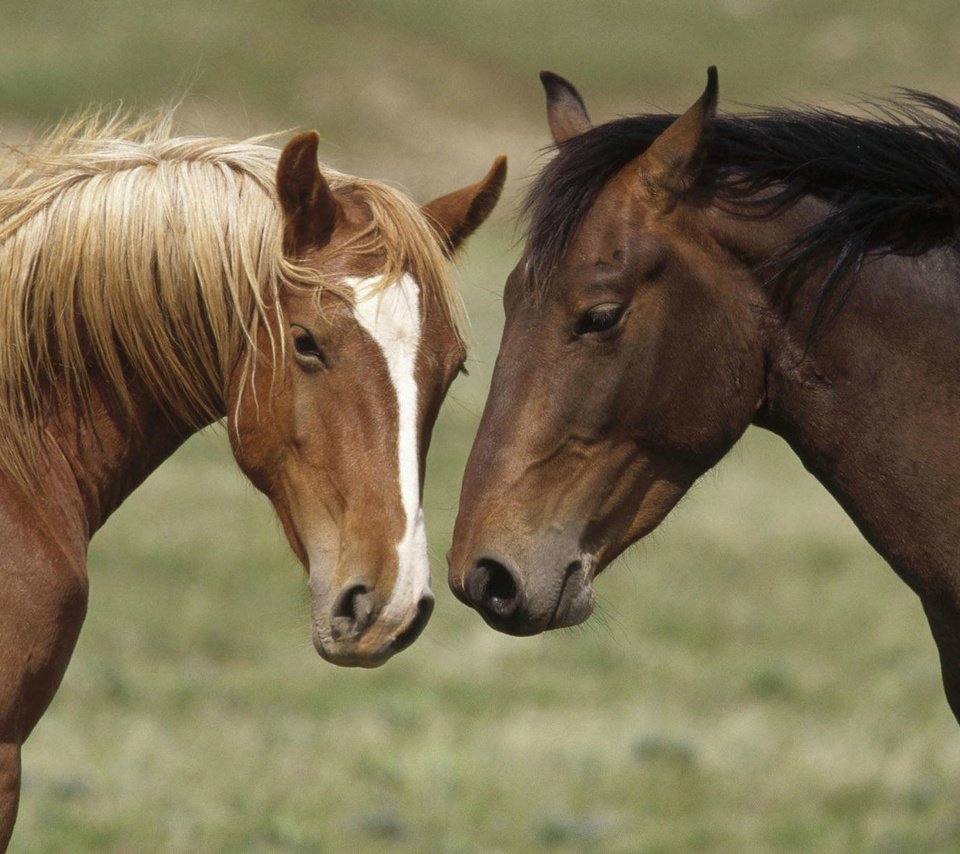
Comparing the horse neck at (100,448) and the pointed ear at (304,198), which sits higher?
the pointed ear at (304,198)

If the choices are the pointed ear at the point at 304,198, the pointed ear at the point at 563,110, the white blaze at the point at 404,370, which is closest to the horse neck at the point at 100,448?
the pointed ear at the point at 304,198

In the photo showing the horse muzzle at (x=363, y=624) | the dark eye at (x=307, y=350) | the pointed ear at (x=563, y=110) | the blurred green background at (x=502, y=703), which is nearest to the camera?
the horse muzzle at (x=363, y=624)

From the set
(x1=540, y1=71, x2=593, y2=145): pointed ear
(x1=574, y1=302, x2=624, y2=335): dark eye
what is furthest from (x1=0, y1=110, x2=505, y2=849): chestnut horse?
(x1=540, y1=71, x2=593, y2=145): pointed ear

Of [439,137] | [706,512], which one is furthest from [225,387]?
[439,137]

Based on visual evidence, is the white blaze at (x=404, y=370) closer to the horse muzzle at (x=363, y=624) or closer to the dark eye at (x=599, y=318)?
the horse muzzle at (x=363, y=624)

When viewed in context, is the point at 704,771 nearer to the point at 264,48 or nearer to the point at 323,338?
the point at 323,338

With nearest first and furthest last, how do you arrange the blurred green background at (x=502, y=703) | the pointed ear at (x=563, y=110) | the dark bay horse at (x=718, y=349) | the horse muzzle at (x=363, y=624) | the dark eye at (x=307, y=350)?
1. the horse muzzle at (x=363, y=624)
2. the dark bay horse at (x=718, y=349)
3. the dark eye at (x=307, y=350)
4. the pointed ear at (x=563, y=110)
5. the blurred green background at (x=502, y=703)

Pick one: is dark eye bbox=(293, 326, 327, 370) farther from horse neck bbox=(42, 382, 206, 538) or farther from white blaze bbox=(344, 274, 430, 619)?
horse neck bbox=(42, 382, 206, 538)

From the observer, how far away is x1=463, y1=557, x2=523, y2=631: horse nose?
11.6 ft

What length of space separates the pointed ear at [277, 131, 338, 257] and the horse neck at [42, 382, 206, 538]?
644 mm

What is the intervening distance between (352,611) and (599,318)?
0.99m

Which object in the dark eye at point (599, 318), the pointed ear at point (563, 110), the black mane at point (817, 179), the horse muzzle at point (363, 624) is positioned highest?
the black mane at point (817, 179)

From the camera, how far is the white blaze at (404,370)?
11.4 ft

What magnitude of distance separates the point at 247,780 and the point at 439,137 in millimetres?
37640
